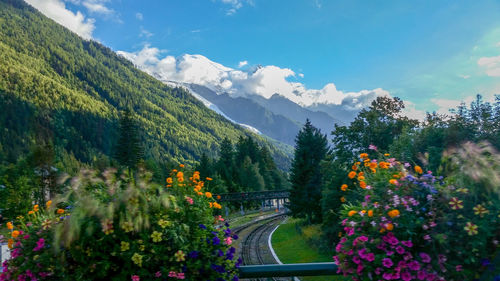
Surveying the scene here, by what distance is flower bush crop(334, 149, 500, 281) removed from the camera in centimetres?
282

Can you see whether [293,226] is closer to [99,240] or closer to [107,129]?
[99,240]

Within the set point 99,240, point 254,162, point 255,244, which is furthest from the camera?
point 254,162

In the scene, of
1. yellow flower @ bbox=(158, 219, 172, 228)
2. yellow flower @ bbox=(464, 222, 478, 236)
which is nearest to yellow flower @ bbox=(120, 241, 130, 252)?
yellow flower @ bbox=(158, 219, 172, 228)

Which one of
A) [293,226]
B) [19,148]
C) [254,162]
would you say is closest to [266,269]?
[293,226]

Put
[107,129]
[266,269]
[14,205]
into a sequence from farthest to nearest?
[107,129], [14,205], [266,269]

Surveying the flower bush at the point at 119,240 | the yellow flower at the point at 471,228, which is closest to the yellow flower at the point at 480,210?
the yellow flower at the point at 471,228

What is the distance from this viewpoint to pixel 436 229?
2.91 metres

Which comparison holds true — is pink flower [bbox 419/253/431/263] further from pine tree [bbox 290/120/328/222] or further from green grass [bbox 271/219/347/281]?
pine tree [bbox 290/120/328/222]

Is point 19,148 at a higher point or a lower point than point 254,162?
higher

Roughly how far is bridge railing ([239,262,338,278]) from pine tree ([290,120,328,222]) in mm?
31016

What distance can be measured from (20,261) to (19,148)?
138m

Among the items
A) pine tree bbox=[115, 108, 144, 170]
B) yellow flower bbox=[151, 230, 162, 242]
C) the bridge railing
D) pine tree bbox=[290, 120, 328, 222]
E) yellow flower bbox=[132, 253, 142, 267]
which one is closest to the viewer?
yellow flower bbox=[132, 253, 142, 267]

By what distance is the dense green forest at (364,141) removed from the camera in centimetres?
2347

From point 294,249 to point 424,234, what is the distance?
92.3 feet
